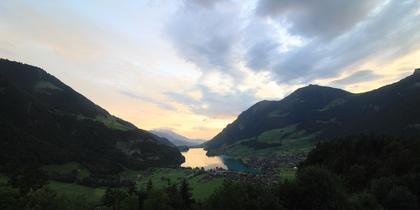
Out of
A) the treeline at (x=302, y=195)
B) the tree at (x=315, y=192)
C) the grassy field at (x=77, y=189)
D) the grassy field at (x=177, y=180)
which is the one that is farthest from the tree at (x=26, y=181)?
the tree at (x=315, y=192)

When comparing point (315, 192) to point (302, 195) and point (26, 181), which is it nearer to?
point (302, 195)

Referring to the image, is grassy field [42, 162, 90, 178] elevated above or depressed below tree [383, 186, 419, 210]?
above

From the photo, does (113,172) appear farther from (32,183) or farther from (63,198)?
(63,198)

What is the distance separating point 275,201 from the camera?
56500 millimetres

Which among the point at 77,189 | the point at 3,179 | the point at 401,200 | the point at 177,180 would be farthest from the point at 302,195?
the point at 3,179

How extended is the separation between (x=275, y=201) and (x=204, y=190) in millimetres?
66933

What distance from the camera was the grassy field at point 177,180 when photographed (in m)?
120

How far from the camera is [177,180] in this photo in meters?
151

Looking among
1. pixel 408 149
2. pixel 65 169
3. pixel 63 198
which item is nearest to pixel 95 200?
pixel 63 198

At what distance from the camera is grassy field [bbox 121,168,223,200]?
119919 mm

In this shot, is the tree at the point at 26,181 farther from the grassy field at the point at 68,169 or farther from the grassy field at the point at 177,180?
the grassy field at the point at 177,180

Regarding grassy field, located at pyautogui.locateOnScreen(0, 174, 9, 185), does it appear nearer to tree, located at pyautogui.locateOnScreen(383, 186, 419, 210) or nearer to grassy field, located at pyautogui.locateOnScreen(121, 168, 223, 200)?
grassy field, located at pyautogui.locateOnScreen(121, 168, 223, 200)

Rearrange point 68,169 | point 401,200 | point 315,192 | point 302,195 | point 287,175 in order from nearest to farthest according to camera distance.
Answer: point 315,192
point 302,195
point 401,200
point 287,175
point 68,169

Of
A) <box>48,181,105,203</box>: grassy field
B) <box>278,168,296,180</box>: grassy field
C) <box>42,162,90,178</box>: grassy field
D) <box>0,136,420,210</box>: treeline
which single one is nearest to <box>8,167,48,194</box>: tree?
<box>0,136,420,210</box>: treeline
